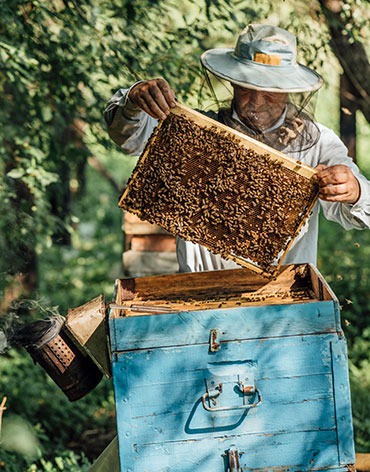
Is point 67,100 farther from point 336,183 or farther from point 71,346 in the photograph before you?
point 336,183

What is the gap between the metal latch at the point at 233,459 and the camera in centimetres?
254

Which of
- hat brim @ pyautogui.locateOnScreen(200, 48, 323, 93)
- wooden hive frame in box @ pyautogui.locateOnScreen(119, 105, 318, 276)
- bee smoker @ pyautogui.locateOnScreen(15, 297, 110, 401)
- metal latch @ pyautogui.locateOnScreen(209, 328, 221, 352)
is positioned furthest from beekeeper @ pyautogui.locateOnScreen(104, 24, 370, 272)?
metal latch @ pyautogui.locateOnScreen(209, 328, 221, 352)

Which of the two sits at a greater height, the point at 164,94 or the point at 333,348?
the point at 164,94

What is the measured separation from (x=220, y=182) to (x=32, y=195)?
302 centimetres

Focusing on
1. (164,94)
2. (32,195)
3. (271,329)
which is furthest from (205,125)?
(32,195)

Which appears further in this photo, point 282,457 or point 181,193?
point 181,193

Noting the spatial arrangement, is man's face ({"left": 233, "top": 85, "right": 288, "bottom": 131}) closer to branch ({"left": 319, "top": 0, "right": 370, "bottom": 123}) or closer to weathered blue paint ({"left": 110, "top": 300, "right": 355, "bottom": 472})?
weathered blue paint ({"left": 110, "top": 300, "right": 355, "bottom": 472})

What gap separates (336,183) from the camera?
288cm

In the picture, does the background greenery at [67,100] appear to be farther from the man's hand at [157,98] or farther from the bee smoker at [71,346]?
the man's hand at [157,98]

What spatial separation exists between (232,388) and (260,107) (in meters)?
1.35

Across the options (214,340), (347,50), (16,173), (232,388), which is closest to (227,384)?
(232,388)

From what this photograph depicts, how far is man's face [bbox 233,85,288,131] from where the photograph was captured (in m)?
3.30

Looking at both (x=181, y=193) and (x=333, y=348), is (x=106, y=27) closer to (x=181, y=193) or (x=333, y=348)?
(x=181, y=193)

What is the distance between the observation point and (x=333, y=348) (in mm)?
2541
